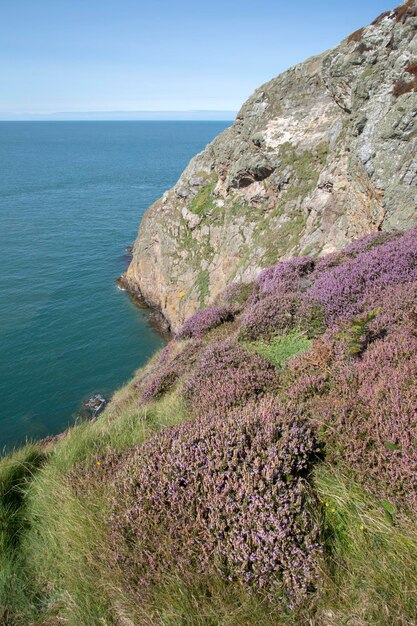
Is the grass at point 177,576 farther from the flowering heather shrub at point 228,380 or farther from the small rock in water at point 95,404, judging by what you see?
the small rock in water at point 95,404

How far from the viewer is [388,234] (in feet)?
44.0

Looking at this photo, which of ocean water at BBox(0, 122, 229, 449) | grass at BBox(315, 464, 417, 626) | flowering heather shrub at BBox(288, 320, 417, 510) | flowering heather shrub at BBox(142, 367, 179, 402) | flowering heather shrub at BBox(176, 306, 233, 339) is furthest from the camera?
ocean water at BBox(0, 122, 229, 449)

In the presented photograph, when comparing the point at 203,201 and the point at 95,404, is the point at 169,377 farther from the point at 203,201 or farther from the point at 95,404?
the point at 203,201

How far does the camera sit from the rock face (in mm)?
18312

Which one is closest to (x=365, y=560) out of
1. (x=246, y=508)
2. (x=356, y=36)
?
(x=246, y=508)

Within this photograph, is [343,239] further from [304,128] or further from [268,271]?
[304,128]

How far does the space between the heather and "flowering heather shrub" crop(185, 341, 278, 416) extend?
0.15 feet

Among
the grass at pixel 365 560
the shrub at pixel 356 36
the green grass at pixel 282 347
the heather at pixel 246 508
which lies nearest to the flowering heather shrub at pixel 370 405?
the heather at pixel 246 508

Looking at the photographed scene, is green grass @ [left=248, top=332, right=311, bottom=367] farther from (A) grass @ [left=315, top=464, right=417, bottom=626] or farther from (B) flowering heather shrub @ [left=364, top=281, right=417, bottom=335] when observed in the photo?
(A) grass @ [left=315, top=464, right=417, bottom=626]

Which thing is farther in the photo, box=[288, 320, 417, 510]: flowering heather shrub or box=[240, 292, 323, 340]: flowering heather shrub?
box=[240, 292, 323, 340]: flowering heather shrub

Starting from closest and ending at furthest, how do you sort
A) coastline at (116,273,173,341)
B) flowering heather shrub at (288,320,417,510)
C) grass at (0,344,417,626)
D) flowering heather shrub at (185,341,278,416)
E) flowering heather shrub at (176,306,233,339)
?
grass at (0,344,417,626) < flowering heather shrub at (288,320,417,510) < flowering heather shrub at (185,341,278,416) < flowering heather shrub at (176,306,233,339) < coastline at (116,273,173,341)

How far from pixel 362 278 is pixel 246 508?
7.04 meters

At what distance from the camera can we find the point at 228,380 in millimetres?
7586

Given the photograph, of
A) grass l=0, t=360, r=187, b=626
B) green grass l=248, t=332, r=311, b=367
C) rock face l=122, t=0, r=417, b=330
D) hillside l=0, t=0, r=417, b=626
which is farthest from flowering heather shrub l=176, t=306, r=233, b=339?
rock face l=122, t=0, r=417, b=330
